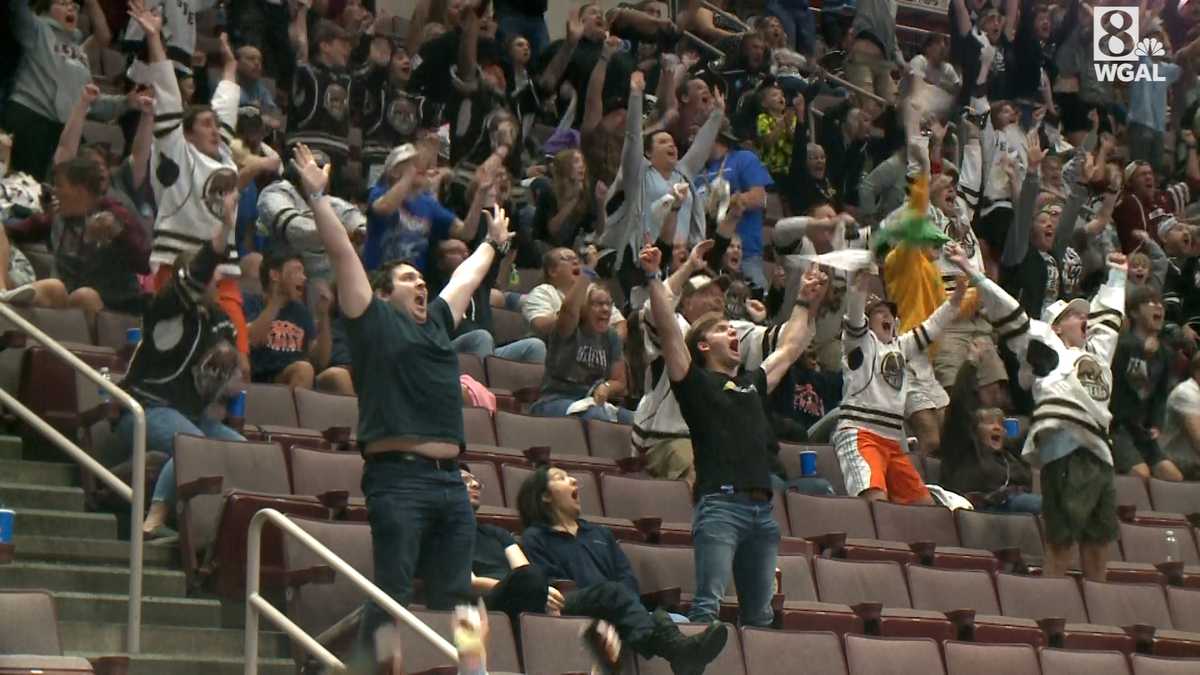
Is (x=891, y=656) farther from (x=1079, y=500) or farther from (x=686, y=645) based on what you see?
(x=1079, y=500)

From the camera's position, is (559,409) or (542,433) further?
(559,409)

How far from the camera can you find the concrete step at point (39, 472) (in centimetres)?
734

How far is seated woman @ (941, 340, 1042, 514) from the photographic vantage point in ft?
32.6

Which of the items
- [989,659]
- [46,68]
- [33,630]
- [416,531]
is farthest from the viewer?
[46,68]

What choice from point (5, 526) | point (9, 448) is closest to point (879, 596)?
point (9, 448)

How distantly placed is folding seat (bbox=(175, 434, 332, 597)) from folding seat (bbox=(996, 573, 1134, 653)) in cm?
287

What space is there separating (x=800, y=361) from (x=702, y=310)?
1.35m

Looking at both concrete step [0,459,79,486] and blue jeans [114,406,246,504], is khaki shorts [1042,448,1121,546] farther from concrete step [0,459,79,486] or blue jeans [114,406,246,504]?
concrete step [0,459,79,486]

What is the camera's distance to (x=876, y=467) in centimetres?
943

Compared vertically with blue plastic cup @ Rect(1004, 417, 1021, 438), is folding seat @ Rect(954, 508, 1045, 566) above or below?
below

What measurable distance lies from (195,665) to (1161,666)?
3.60 m

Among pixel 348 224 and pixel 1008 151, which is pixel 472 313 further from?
pixel 1008 151

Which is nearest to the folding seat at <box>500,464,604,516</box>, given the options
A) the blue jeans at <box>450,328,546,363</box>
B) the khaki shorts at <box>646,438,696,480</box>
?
the khaki shorts at <box>646,438,696,480</box>

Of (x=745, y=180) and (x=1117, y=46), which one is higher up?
(x=1117, y=46)
